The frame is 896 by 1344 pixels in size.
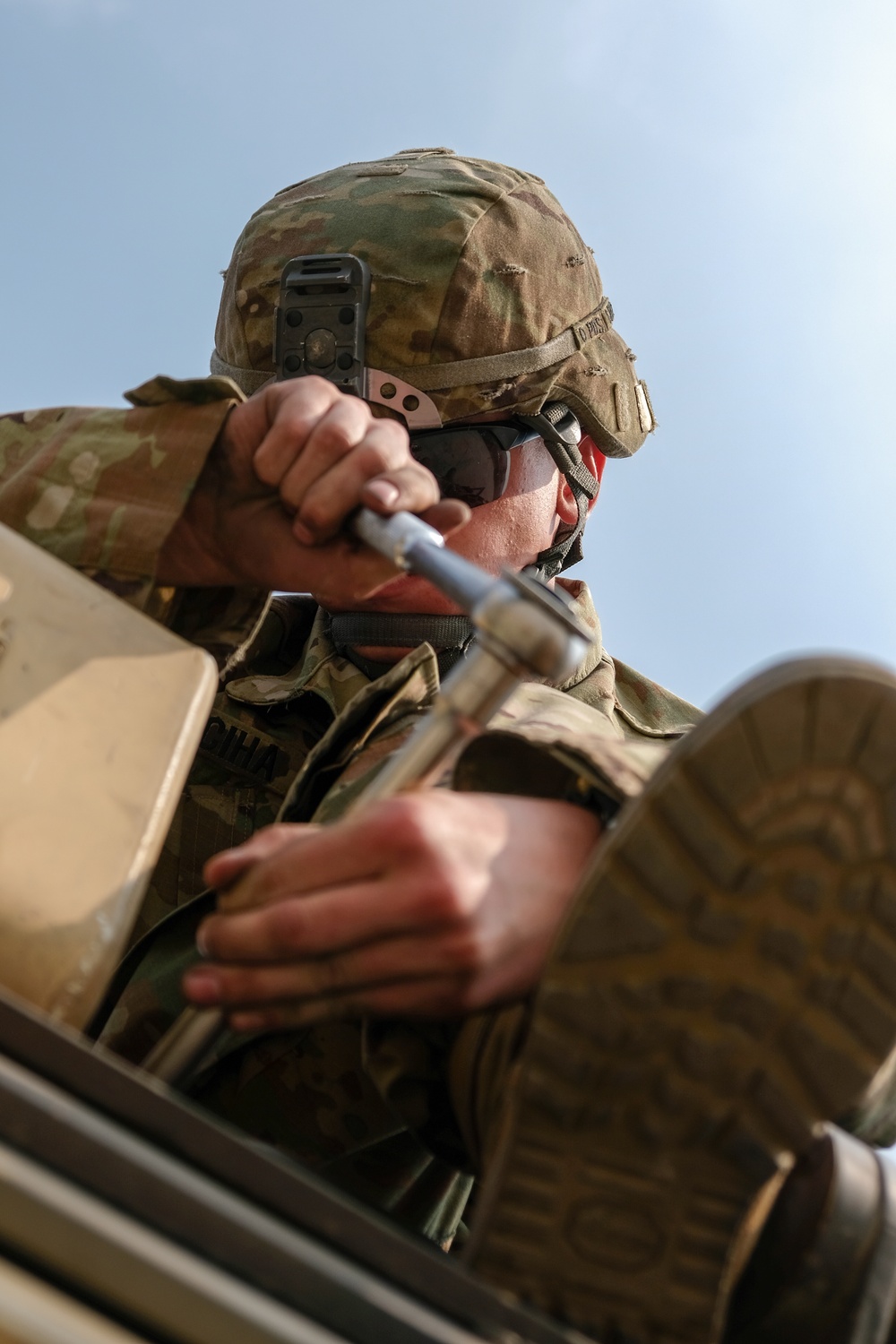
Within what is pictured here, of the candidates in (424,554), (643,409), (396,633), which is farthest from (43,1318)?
(643,409)

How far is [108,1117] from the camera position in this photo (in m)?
1.11

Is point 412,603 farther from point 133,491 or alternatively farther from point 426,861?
point 426,861

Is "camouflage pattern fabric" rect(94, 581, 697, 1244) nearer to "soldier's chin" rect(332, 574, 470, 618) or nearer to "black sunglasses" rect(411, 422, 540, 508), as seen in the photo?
"soldier's chin" rect(332, 574, 470, 618)

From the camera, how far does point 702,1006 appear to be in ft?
4.34

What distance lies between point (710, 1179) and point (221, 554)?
3.73 ft

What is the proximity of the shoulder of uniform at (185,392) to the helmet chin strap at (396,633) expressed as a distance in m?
0.83

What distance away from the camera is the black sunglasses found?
3035mm

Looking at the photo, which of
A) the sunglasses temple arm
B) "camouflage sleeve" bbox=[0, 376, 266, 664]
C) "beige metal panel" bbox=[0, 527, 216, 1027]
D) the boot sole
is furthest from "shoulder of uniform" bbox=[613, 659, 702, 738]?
the boot sole

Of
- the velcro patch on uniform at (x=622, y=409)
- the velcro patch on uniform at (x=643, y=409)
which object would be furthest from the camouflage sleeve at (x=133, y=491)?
the velcro patch on uniform at (x=643, y=409)

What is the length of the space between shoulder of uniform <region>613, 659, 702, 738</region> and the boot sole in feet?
6.22

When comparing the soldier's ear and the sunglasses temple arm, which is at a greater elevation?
the sunglasses temple arm

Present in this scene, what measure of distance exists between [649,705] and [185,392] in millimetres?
1560

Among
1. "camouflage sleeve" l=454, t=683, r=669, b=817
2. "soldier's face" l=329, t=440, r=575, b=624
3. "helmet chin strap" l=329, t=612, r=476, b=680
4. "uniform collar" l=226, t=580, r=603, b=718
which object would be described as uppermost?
"camouflage sleeve" l=454, t=683, r=669, b=817

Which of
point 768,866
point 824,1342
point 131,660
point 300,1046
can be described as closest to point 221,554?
point 131,660
